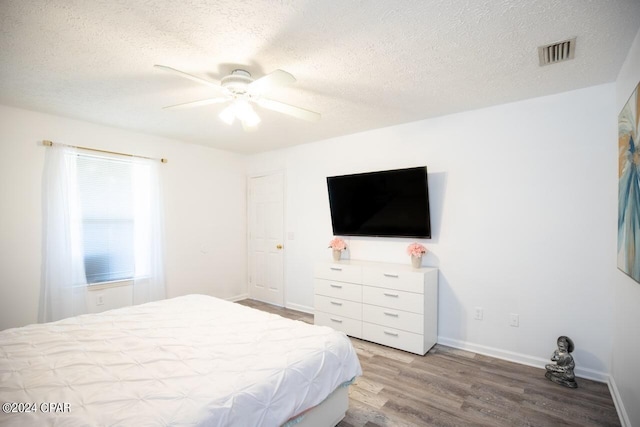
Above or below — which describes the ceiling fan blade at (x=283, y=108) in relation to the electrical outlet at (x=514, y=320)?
above

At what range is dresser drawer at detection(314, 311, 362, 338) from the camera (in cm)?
342

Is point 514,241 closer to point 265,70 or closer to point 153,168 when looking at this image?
point 265,70

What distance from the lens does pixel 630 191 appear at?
1.83 metres

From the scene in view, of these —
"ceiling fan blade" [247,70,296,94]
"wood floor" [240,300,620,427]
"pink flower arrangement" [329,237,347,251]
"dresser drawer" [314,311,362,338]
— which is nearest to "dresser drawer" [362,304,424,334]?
"dresser drawer" [314,311,362,338]

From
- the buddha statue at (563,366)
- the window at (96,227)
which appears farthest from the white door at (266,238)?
the buddha statue at (563,366)

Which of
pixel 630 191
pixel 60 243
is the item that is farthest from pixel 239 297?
pixel 630 191

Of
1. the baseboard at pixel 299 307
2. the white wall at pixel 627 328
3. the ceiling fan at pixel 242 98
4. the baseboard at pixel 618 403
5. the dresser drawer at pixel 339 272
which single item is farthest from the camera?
the baseboard at pixel 299 307

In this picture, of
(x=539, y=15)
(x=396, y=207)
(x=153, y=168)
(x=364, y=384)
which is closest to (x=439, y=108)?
(x=396, y=207)

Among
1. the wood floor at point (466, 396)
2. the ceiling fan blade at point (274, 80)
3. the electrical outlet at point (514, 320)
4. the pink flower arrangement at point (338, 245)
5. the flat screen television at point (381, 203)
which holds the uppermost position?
the ceiling fan blade at point (274, 80)

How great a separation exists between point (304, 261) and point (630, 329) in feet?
11.1

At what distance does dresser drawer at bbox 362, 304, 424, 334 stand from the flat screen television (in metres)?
0.85

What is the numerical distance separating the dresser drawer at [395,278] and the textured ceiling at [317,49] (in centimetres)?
165

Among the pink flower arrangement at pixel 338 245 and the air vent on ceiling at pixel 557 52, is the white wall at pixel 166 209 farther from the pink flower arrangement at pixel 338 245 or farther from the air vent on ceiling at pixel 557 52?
the air vent on ceiling at pixel 557 52

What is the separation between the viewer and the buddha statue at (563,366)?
7.95 feet
